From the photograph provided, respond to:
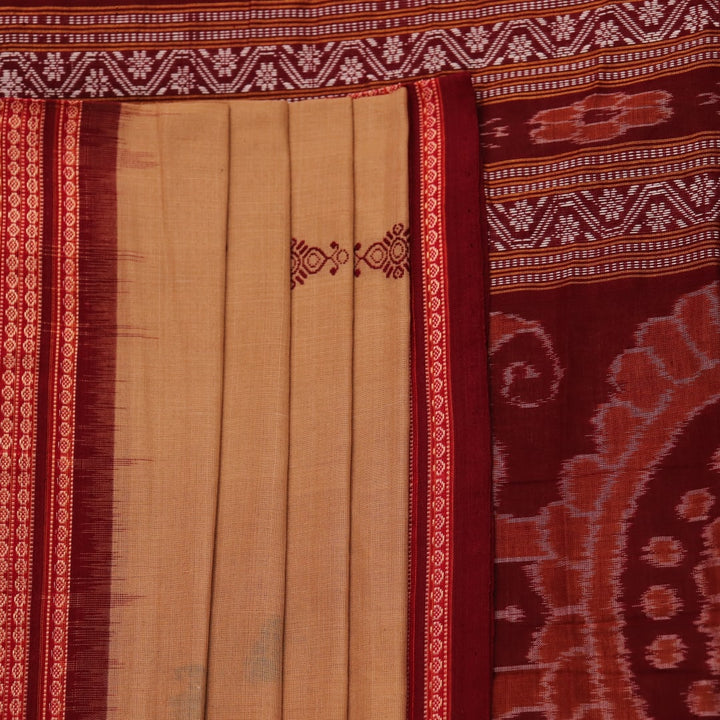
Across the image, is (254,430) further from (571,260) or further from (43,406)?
(571,260)

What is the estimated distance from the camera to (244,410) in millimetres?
1653

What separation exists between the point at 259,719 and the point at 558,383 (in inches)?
28.3

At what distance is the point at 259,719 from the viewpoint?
157 cm

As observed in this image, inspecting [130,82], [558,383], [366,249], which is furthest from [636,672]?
[130,82]

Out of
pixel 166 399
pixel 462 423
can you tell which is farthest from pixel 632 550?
pixel 166 399

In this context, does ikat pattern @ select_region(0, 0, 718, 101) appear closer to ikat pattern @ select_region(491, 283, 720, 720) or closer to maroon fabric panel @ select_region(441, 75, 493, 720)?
maroon fabric panel @ select_region(441, 75, 493, 720)

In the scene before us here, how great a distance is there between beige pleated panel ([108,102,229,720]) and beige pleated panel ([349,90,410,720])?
24 cm

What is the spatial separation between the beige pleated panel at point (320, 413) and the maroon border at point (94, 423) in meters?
0.29

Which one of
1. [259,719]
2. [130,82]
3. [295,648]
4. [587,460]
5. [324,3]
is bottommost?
[259,719]

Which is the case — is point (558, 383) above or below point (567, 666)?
above

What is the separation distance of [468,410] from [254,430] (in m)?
0.35

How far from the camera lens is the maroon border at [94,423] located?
62.0 inches

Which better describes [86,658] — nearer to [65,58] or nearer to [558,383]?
[558,383]

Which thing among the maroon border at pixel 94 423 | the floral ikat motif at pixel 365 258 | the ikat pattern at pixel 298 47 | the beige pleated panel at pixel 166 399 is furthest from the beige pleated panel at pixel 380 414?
the maroon border at pixel 94 423
